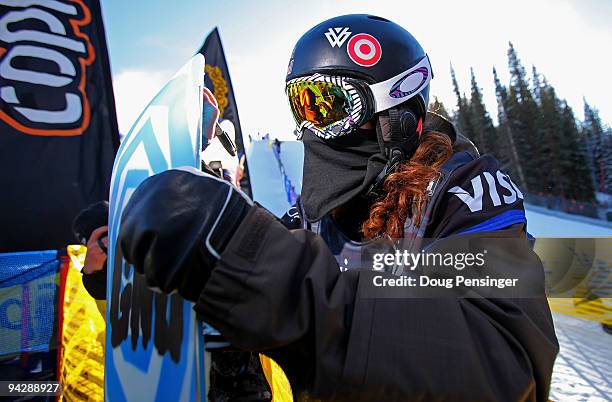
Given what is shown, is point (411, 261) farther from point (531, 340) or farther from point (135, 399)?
point (135, 399)

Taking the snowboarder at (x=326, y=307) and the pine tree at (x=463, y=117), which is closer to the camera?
the snowboarder at (x=326, y=307)

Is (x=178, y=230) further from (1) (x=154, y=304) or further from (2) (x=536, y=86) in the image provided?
(2) (x=536, y=86)

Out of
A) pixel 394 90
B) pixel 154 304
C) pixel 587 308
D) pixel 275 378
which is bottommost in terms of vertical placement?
pixel 587 308

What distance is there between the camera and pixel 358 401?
71cm

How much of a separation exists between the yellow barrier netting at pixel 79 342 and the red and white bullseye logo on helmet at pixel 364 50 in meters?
2.69

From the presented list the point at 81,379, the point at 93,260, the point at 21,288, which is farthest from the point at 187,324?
the point at 21,288

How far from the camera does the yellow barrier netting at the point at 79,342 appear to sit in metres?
2.70

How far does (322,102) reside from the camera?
4.66 feet

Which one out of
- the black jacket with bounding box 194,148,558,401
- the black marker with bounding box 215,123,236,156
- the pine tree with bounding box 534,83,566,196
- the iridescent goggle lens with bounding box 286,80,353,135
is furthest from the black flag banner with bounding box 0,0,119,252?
the pine tree with bounding box 534,83,566,196

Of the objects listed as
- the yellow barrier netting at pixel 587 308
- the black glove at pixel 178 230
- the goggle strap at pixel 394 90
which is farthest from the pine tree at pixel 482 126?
the black glove at pixel 178 230

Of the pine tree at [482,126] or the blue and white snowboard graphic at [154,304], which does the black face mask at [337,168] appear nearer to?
the blue and white snowboard graphic at [154,304]

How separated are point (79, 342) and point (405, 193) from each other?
2.81 m

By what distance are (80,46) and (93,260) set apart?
7.10ft

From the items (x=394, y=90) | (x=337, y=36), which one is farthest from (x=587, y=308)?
(x=337, y=36)
